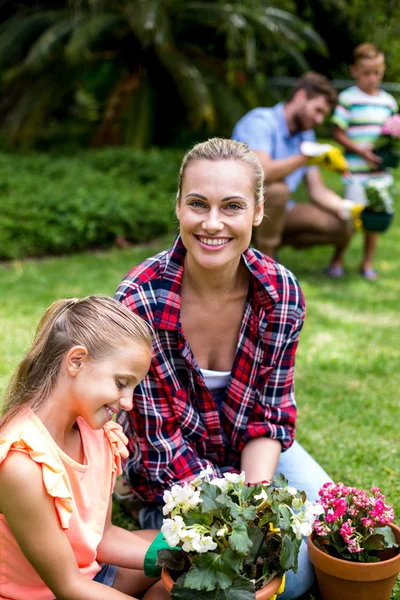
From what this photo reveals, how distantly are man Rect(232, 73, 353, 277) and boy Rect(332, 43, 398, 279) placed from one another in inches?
12.3

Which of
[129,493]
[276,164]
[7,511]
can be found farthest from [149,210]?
[7,511]

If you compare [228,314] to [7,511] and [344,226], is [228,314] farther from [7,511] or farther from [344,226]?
[344,226]

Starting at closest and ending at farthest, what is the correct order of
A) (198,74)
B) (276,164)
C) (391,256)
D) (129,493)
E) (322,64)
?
(129,493), (276,164), (391,256), (198,74), (322,64)

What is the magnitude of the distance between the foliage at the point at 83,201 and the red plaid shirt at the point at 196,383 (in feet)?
14.1

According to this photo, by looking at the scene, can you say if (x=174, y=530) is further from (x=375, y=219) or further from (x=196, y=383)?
(x=375, y=219)

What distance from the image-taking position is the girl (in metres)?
1.83

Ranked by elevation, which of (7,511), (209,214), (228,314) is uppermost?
(209,214)

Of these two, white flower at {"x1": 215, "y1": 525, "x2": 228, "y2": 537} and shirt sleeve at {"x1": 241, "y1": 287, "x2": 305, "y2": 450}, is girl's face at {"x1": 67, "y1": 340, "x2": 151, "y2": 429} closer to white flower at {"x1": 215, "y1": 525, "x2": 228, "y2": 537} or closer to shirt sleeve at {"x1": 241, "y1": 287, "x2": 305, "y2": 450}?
white flower at {"x1": 215, "y1": 525, "x2": 228, "y2": 537}

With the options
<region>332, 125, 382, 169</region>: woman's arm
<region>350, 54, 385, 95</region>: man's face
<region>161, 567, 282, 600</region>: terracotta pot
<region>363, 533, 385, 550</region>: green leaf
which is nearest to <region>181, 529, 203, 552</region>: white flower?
<region>161, 567, 282, 600</region>: terracotta pot

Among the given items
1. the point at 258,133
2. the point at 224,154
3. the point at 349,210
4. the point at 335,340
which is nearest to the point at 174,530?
the point at 224,154

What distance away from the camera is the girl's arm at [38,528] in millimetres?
1810

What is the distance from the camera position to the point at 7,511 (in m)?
1.83

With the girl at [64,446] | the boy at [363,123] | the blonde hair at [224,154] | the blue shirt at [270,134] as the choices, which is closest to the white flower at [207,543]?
the girl at [64,446]

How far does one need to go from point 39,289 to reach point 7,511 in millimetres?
3854
